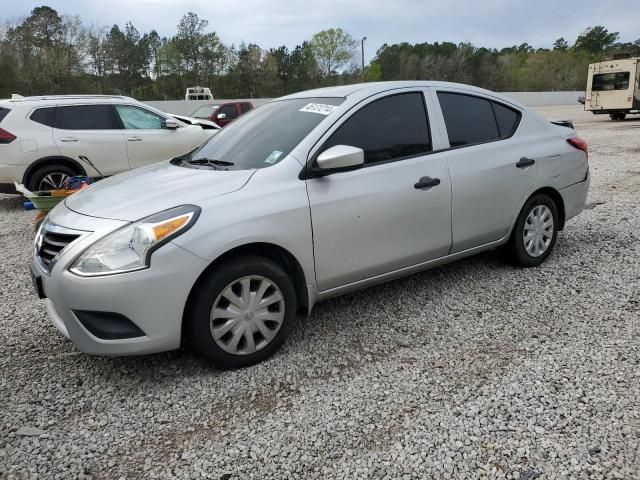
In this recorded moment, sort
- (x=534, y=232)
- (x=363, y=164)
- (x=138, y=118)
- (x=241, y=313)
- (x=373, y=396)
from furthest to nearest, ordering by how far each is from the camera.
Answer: (x=138, y=118)
(x=534, y=232)
(x=363, y=164)
(x=241, y=313)
(x=373, y=396)

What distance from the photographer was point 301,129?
3.46 m

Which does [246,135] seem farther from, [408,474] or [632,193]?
[632,193]

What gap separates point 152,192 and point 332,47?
82.1 meters

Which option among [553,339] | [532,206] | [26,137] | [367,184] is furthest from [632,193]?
[26,137]

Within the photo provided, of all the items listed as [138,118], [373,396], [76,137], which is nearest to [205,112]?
[138,118]

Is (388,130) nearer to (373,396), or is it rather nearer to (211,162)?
(211,162)

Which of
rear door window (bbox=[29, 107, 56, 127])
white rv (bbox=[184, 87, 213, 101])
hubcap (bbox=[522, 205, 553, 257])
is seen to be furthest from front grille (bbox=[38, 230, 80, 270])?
white rv (bbox=[184, 87, 213, 101])

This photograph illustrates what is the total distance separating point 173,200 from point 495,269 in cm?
303

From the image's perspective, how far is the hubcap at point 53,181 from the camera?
7918mm

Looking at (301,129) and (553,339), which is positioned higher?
(301,129)

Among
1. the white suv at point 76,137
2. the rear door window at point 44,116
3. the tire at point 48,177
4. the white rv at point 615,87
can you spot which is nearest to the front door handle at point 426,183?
the white suv at point 76,137

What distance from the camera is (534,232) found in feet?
14.9

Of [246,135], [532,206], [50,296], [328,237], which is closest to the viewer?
[50,296]

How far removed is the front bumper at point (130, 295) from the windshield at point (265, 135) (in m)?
0.92
